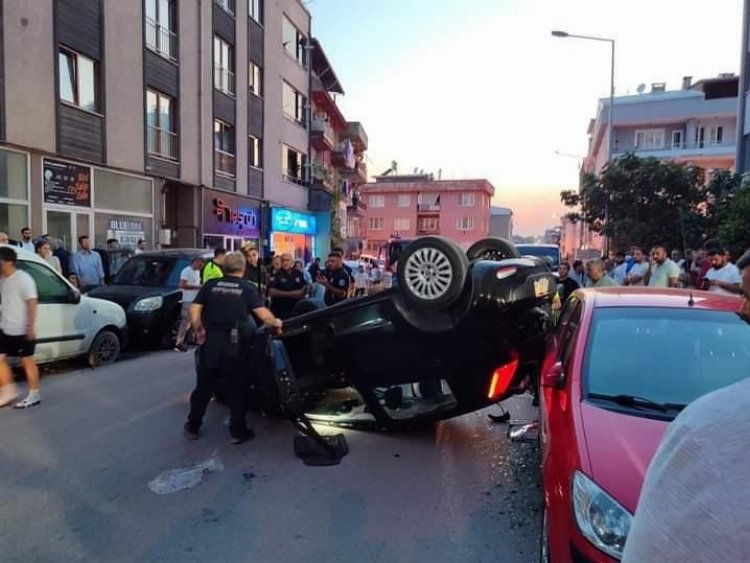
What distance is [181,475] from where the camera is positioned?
439 cm

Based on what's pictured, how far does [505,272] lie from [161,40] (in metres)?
Result: 17.0

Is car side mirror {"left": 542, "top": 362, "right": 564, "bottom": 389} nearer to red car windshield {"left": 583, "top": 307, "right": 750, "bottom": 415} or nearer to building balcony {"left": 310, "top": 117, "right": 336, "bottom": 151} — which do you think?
red car windshield {"left": 583, "top": 307, "right": 750, "bottom": 415}

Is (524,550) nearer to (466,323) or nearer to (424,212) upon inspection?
(466,323)

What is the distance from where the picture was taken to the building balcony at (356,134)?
→ 43906 millimetres

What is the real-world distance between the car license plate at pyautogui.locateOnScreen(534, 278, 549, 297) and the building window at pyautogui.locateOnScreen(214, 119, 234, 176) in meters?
18.5

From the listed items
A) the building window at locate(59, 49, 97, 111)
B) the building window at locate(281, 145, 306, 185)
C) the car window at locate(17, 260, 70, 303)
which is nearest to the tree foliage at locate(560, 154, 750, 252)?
the building window at locate(281, 145, 306, 185)

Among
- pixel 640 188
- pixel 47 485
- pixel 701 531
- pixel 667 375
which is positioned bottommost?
pixel 47 485

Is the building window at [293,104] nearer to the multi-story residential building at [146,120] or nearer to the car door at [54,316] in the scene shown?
A: the multi-story residential building at [146,120]

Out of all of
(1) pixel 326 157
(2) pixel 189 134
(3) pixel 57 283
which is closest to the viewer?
(3) pixel 57 283

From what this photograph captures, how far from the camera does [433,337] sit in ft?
15.1

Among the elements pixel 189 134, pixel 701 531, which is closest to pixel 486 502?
pixel 701 531

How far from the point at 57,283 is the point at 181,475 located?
443cm

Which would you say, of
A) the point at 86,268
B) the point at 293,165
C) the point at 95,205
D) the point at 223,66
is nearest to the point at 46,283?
the point at 86,268

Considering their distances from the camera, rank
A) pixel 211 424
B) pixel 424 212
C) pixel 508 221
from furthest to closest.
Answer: pixel 508 221
pixel 424 212
pixel 211 424
